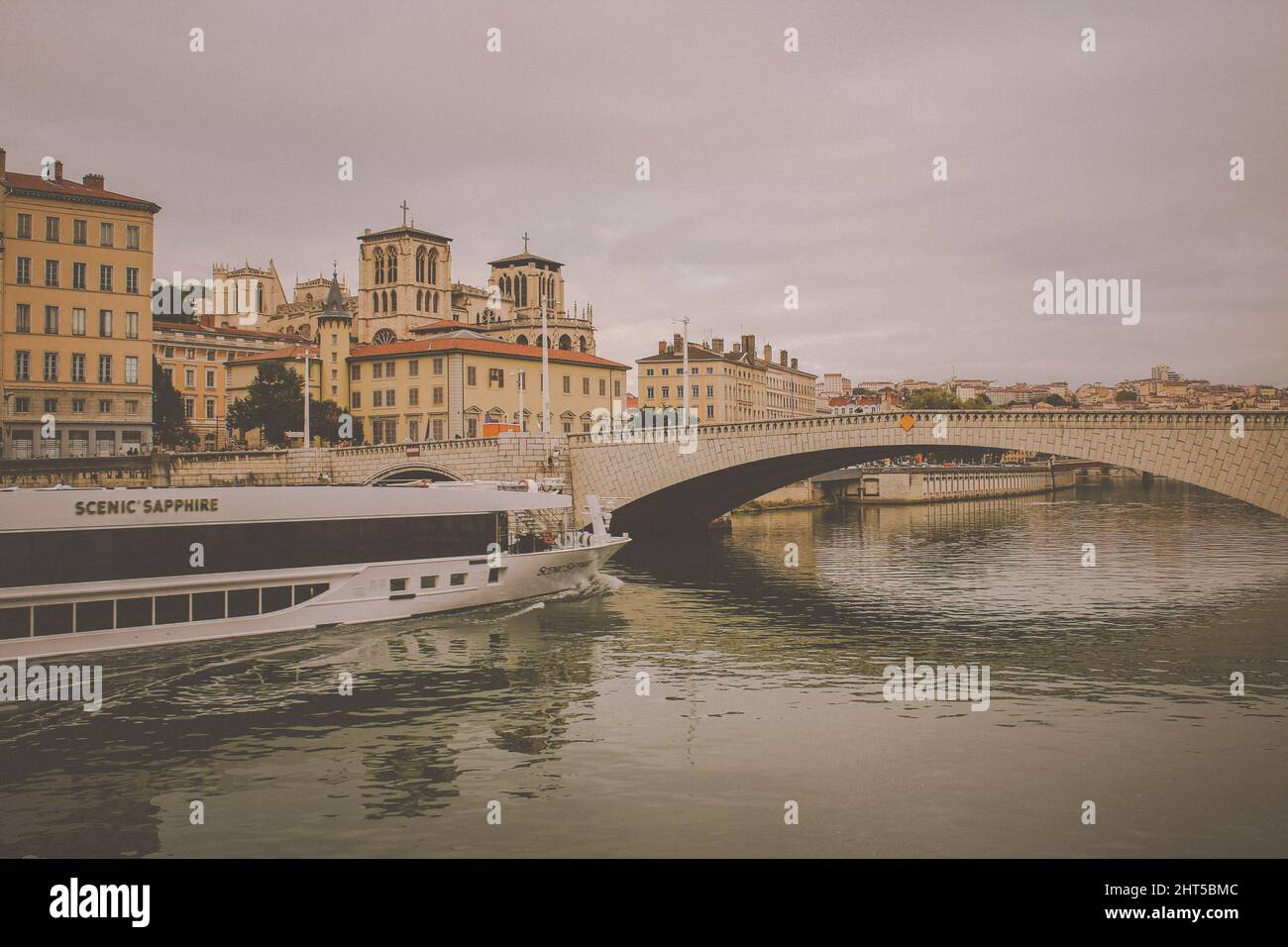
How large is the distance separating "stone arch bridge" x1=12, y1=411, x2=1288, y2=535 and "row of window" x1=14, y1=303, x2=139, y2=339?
8.69 metres

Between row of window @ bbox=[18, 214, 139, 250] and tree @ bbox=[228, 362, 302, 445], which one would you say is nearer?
row of window @ bbox=[18, 214, 139, 250]

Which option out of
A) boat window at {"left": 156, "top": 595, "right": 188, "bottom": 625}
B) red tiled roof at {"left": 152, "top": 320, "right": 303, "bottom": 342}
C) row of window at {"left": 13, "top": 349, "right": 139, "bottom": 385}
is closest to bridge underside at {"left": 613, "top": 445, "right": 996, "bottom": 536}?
boat window at {"left": 156, "top": 595, "right": 188, "bottom": 625}

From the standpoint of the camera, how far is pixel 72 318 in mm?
63531

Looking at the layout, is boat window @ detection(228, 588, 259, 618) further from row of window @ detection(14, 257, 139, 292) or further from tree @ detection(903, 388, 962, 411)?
tree @ detection(903, 388, 962, 411)

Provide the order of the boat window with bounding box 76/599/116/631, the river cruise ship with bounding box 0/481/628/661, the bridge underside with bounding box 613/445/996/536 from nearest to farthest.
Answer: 1. the river cruise ship with bounding box 0/481/628/661
2. the boat window with bounding box 76/599/116/631
3. the bridge underside with bounding box 613/445/996/536

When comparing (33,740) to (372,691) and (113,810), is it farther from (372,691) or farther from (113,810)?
(372,691)

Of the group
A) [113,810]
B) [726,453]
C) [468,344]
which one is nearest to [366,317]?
[468,344]

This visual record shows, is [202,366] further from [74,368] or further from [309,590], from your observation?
[309,590]

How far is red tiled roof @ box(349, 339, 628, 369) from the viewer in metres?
85.4

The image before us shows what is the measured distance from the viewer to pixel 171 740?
17.9m

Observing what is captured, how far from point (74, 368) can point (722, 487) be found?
128ft

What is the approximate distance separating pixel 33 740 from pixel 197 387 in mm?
91021
